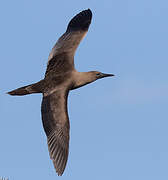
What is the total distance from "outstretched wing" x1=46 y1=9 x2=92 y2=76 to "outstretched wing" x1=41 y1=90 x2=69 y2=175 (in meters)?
1.19

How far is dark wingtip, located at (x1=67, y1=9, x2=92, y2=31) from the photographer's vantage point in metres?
16.3

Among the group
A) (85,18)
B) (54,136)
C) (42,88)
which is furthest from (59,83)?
(85,18)

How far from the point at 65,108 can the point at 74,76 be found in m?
1.16

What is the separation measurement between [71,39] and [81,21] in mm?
1203

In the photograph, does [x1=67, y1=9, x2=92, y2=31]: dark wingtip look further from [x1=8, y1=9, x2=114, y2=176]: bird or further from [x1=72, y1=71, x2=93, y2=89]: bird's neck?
[x1=72, y1=71, x2=93, y2=89]: bird's neck

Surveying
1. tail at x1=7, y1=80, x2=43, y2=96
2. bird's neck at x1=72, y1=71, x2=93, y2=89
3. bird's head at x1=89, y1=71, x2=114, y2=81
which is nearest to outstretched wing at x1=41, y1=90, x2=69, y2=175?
tail at x1=7, y1=80, x2=43, y2=96

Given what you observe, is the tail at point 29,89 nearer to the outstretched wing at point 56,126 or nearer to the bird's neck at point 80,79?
the outstretched wing at point 56,126

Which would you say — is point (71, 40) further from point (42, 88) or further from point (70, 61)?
point (42, 88)

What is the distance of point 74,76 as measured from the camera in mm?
14461

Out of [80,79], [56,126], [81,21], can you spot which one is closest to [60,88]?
[80,79]

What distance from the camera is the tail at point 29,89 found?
14.2m

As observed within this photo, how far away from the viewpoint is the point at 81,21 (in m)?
16.6

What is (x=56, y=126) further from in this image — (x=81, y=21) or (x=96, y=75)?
(x=81, y=21)

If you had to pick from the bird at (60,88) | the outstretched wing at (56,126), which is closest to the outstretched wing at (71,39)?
the bird at (60,88)
